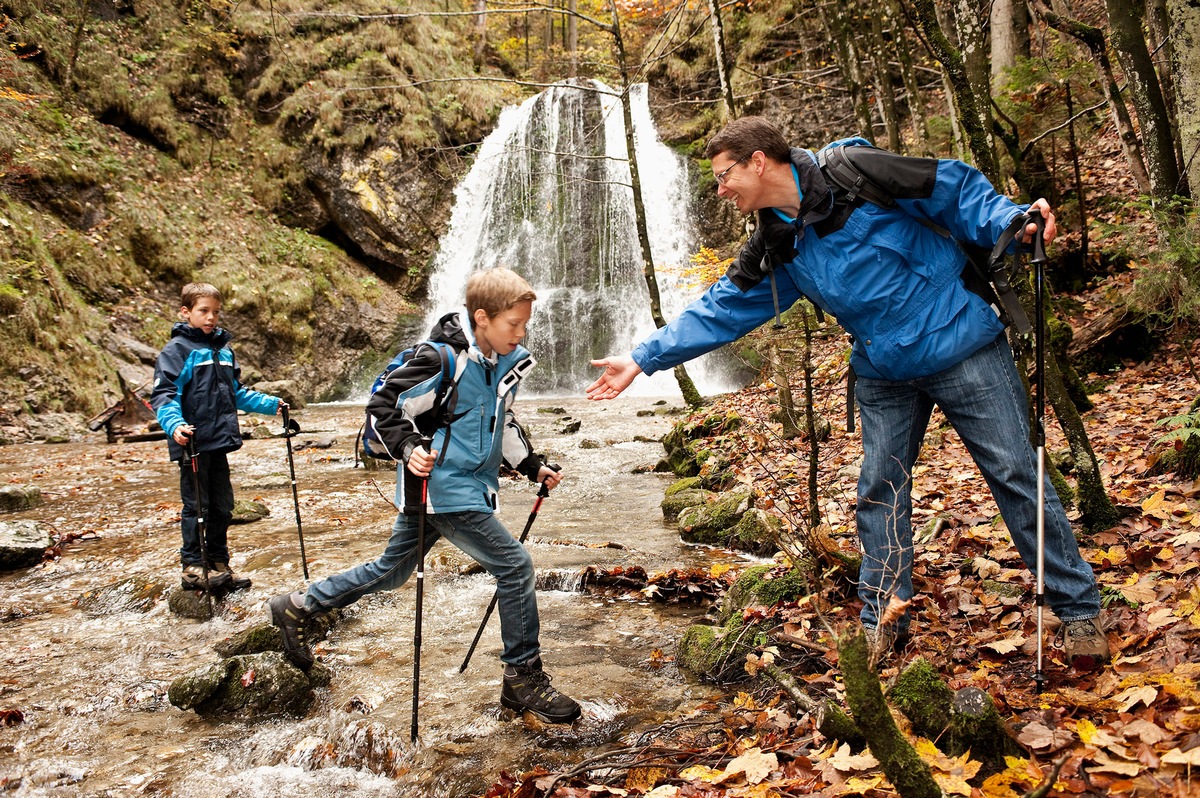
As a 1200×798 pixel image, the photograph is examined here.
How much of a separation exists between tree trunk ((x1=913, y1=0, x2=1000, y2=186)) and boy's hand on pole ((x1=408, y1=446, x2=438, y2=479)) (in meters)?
3.22

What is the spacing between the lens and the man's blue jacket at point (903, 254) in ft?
9.12

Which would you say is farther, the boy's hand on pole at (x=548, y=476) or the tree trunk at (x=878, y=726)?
the boy's hand on pole at (x=548, y=476)

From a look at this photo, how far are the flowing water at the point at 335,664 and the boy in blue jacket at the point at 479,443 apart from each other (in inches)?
10.9

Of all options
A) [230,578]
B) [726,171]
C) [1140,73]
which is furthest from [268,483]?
[1140,73]

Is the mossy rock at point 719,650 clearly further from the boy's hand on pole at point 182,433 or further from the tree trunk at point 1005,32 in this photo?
the tree trunk at point 1005,32

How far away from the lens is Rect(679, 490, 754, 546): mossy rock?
600 centimetres

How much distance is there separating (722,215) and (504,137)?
28.7 feet

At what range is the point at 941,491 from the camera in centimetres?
546

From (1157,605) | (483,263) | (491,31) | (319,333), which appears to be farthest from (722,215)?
(1157,605)

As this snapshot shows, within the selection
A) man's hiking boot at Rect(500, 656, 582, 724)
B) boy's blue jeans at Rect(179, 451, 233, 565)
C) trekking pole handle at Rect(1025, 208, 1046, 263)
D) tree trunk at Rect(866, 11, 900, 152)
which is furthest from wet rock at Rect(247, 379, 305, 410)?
trekking pole handle at Rect(1025, 208, 1046, 263)

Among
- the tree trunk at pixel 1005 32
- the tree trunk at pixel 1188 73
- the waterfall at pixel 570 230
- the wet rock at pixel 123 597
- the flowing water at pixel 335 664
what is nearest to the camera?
the flowing water at pixel 335 664

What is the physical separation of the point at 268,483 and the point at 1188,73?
9681 millimetres

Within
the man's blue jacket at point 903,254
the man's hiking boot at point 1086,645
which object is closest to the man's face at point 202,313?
the man's blue jacket at point 903,254

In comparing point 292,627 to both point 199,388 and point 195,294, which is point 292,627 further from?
point 195,294
